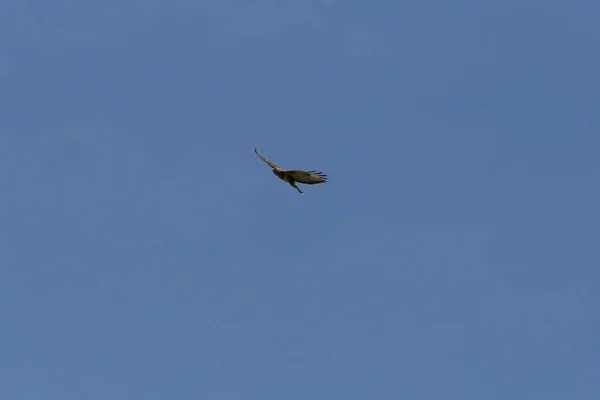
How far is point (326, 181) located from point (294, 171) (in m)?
3.15

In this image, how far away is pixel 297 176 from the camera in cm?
17600

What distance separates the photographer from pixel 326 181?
175500 millimetres

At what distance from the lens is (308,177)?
175375 mm

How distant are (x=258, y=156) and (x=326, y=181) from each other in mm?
7994

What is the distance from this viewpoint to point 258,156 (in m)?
180

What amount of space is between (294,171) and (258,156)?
5.50 meters

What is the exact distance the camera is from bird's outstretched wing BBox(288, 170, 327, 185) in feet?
574

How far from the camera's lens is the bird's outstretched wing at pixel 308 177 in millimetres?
174875

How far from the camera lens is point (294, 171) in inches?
6909

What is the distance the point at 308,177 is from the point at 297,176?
121 cm

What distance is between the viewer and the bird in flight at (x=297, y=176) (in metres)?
175

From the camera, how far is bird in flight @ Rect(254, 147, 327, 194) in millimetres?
175000
